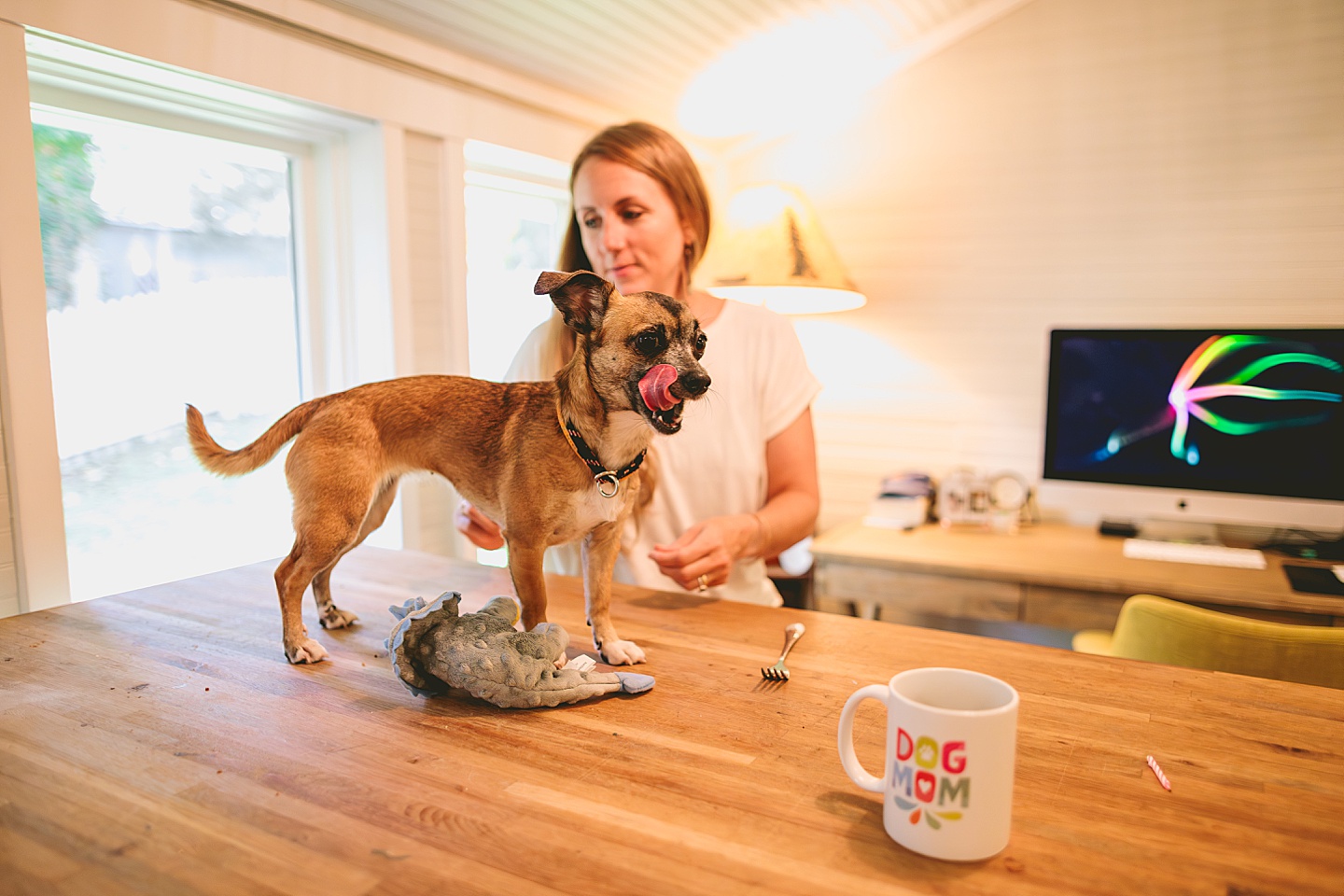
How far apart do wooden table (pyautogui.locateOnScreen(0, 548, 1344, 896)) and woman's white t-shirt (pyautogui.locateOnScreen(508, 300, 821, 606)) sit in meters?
0.59

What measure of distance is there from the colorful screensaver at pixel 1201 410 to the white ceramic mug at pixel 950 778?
8.72 feet

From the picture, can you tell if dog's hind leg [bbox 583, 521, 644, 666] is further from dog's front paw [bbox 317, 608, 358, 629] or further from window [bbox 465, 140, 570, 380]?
window [bbox 465, 140, 570, 380]

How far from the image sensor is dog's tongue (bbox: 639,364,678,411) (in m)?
0.88

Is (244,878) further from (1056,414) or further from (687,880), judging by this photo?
(1056,414)

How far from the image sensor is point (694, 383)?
34.4 inches

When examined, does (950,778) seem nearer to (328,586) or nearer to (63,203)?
(328,586)

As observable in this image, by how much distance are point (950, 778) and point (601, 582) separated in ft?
1.87

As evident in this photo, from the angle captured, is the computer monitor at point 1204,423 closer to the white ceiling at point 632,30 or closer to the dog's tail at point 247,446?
the white ceiling at point 632,30

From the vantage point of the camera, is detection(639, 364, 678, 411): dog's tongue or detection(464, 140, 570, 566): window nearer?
detection(639, 364, 678, 411): dog's tongue

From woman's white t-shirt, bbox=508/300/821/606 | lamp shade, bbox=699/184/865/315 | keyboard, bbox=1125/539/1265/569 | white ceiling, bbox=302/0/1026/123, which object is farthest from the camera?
lamp shade, bbox=699/184/865/315

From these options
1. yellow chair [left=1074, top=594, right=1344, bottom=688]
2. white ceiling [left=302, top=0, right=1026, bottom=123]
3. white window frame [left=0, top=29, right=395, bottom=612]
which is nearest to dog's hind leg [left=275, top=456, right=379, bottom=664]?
white window frame [left=0, top=29, right=395, bottom=612]

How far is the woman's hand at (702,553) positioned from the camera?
1.28m

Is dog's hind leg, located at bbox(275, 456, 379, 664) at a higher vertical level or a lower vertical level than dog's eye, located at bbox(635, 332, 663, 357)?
lower

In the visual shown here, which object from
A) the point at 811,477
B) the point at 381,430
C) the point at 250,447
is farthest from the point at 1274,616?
the point at 250,447
